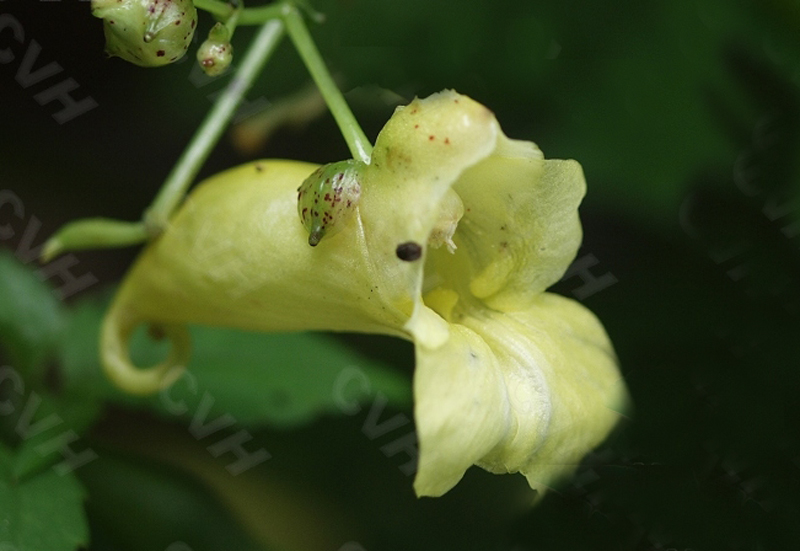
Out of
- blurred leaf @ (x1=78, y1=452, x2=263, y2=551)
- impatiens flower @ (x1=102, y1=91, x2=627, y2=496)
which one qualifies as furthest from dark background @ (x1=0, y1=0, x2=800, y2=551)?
impatiens flower @ (x1=102, y1=91, x2=627, y2=496)

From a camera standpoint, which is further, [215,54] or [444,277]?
[444,277]

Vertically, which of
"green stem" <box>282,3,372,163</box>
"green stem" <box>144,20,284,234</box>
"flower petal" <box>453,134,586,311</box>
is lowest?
"flower petal" <box>453,134,586,311</box>

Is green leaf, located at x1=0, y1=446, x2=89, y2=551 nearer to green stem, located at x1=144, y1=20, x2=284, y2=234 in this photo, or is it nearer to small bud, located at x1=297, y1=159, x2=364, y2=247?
green stem, located at x1=144, y1=20, x2=284, y2=234

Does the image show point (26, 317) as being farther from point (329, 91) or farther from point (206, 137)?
point (329, 91)

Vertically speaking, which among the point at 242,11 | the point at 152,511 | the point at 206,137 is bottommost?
the point at 152,511

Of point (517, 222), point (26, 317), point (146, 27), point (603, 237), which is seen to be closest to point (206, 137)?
point (146, 27)

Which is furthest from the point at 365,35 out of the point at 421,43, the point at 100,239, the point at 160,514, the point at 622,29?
the point at 160,514

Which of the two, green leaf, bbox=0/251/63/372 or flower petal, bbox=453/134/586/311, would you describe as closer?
flower petal, bbox=453/134/586/311
